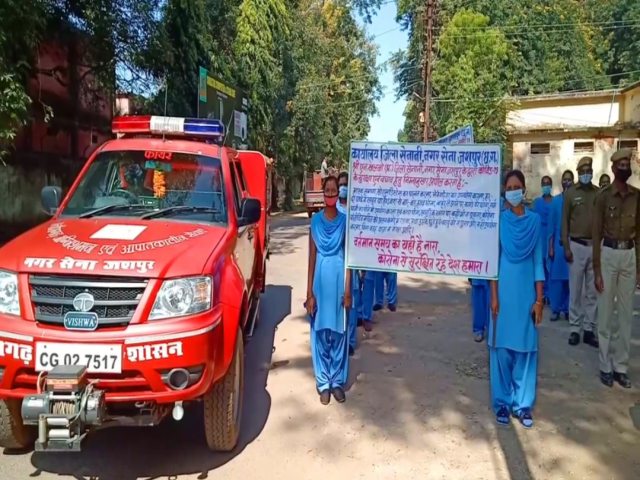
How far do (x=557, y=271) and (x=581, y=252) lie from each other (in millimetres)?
1362

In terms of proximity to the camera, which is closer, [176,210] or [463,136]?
[176,210]

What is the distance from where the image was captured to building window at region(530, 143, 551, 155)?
2517cm

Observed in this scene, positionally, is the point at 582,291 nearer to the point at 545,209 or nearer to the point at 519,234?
the point at 545,209

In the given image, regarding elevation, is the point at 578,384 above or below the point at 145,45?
below

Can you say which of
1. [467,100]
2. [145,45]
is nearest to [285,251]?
[145,45]

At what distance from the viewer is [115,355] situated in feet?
10.2

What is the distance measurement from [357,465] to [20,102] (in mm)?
6910

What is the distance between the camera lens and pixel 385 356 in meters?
6.10

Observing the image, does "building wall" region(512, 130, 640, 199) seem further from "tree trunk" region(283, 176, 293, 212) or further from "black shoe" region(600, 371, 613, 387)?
"black shoe" region(600, 371, 613, 387)

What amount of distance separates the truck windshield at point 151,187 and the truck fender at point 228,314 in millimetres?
720

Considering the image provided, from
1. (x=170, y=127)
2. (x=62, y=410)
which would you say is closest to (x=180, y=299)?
(x=62, y=410)

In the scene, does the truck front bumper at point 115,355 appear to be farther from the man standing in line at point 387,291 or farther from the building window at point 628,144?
the building window at point 628,144

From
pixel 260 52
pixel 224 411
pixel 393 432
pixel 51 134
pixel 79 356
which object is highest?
pixel 260 52

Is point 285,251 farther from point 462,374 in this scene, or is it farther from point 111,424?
point 111,424
